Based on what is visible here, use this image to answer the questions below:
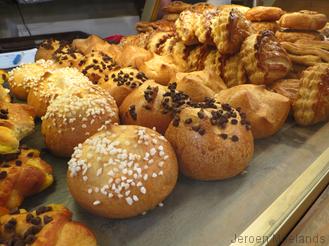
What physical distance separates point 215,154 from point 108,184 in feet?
1.50

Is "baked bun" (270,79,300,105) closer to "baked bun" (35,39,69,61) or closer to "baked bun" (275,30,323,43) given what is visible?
"baked bun" (275,30,323,43)

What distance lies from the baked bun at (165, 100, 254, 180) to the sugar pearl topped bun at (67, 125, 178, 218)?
0.36ft

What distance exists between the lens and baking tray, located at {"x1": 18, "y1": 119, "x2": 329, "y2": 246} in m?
1.16

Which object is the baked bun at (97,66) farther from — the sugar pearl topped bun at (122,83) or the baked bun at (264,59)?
the baked bun at (264,59)

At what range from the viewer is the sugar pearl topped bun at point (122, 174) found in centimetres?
119

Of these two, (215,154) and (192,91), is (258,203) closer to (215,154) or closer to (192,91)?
(215,154)

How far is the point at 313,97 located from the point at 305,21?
2.35 feet

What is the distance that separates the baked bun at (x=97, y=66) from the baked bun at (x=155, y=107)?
57 cm

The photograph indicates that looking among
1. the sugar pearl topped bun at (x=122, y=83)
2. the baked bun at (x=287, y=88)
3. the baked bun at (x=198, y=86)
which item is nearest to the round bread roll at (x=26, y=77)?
the sugar pearl topped bun at (x=122, y=83)

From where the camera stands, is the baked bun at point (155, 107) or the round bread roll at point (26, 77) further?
the round bread roll at point (26, 77)

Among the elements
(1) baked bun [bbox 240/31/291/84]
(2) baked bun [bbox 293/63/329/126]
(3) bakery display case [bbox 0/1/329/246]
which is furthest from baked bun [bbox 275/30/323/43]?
(2) baked bun [bbox 293/63/329/126]

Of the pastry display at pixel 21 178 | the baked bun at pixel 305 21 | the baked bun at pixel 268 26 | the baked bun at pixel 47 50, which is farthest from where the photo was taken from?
the baked bun at pixel 47 50

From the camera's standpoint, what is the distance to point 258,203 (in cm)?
130

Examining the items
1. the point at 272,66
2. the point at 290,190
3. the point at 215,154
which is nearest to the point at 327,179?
the point at 290,190
